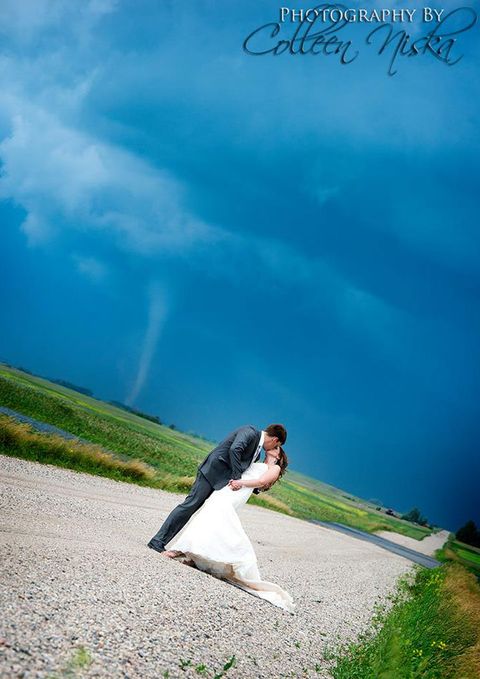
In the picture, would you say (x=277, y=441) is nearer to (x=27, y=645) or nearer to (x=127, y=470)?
(x=27, y=645)

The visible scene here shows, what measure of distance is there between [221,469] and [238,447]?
610mm

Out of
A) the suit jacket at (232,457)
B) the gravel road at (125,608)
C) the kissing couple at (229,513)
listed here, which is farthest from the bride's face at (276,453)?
the gravel road at (125,608)

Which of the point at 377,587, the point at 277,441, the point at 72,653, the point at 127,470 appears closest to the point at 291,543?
the point at 377,587

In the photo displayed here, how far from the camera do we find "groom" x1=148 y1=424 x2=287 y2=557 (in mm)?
8777

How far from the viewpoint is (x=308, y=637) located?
23.4 feet

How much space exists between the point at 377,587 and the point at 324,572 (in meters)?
1.88

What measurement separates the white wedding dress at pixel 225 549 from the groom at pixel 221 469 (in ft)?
0.84

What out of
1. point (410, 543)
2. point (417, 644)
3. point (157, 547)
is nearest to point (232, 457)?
point (157, 547)

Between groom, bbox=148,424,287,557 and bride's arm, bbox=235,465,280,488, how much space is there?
5.5 inches

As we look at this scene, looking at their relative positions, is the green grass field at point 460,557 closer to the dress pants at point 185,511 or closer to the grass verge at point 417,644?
the grass verge at point 417,644

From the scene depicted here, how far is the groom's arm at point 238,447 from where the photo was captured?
28.3 feet

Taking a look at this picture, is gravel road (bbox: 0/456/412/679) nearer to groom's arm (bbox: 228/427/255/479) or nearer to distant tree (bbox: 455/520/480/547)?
groom's arm (bbox: 228/427/255/479)

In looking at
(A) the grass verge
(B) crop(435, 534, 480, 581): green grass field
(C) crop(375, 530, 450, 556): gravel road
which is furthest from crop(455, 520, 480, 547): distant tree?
(A) the grass verge

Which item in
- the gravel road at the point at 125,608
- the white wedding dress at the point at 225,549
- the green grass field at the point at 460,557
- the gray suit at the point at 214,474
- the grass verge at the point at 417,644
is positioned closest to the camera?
the gravel road at the point at 125,608
